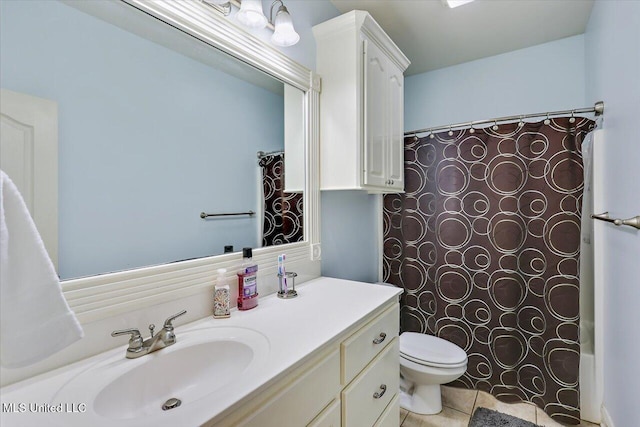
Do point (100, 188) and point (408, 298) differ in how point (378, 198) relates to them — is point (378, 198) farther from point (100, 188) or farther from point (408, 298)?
point (100, 188)

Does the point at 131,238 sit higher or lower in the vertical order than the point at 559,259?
higher

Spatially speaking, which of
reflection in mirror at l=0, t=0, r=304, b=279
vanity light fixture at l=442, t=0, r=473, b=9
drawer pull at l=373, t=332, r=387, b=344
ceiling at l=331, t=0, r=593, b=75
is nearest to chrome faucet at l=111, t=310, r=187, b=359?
reflection in mirror at l=0, t=0, r=304, b=279

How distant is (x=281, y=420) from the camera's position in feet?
2.40

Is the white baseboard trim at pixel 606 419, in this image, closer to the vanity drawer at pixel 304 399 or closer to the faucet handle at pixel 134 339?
the vanity drawer at pixel 304 399

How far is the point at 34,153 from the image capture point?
0.74 m

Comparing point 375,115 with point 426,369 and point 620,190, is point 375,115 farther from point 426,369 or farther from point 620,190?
point 426,369

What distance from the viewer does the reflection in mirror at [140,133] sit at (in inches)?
30.8

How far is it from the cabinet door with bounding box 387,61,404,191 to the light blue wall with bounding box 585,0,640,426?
102 cm

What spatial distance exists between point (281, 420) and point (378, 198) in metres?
1.81

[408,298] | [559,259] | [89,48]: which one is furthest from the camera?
[408,298]

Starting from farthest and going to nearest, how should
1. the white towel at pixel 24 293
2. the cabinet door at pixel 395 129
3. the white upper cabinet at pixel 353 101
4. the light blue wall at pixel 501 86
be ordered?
the light blue wall at pixel 501 86 < the cabinet door at pixel 395 129 < the white upper cabinet at pixel 353 101 < the white towel at pixel 24 293

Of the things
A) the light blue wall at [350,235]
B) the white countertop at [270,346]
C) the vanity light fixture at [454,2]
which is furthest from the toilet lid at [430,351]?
the vanity light fixture at [454,2]

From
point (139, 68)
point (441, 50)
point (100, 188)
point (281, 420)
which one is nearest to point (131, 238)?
point (100, 188)

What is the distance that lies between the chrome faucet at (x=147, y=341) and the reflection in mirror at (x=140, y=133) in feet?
0.64
